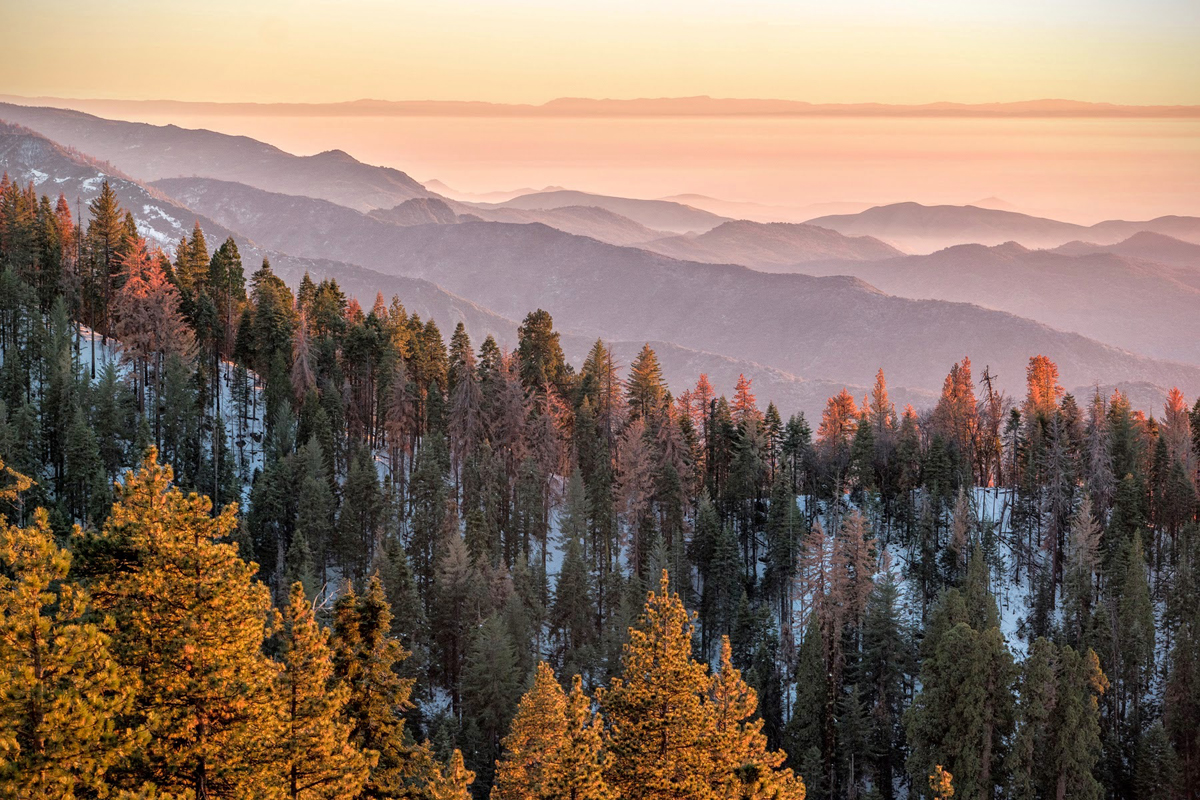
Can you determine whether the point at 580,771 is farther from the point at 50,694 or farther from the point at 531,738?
the point at 531,738

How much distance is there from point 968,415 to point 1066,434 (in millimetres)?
11127

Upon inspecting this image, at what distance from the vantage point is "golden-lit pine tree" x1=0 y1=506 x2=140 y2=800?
17.5m

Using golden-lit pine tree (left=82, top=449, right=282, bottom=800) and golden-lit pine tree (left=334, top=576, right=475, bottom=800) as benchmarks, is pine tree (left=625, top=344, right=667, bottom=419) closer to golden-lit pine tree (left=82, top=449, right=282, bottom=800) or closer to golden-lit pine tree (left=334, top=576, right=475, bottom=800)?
golden-lit pine tree (left=334, top=576, right=475, bottom=800)

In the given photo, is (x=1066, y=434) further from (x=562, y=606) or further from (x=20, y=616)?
(x=20, y=616)

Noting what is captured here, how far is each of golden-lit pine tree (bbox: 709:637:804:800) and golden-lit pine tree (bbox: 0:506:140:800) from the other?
14.7 meters

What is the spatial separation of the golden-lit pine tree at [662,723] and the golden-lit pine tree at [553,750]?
90 cm

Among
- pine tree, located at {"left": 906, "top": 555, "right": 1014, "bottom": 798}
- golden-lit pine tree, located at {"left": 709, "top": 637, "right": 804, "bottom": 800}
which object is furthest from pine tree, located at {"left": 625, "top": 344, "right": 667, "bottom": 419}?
golden-lit pine tree, located at {"left": 709, "top": 637, "right": 804, "bottom": 800}

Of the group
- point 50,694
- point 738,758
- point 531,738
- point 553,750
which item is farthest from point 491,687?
point 50,694

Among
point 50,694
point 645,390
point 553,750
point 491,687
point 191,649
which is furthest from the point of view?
point 645,390

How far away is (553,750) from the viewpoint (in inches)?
1209

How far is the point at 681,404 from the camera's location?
4419 inches

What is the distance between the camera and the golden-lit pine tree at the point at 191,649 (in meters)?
A: 20.5

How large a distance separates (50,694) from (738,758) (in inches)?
690

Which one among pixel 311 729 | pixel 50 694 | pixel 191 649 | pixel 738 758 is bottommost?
pixel 738 758
